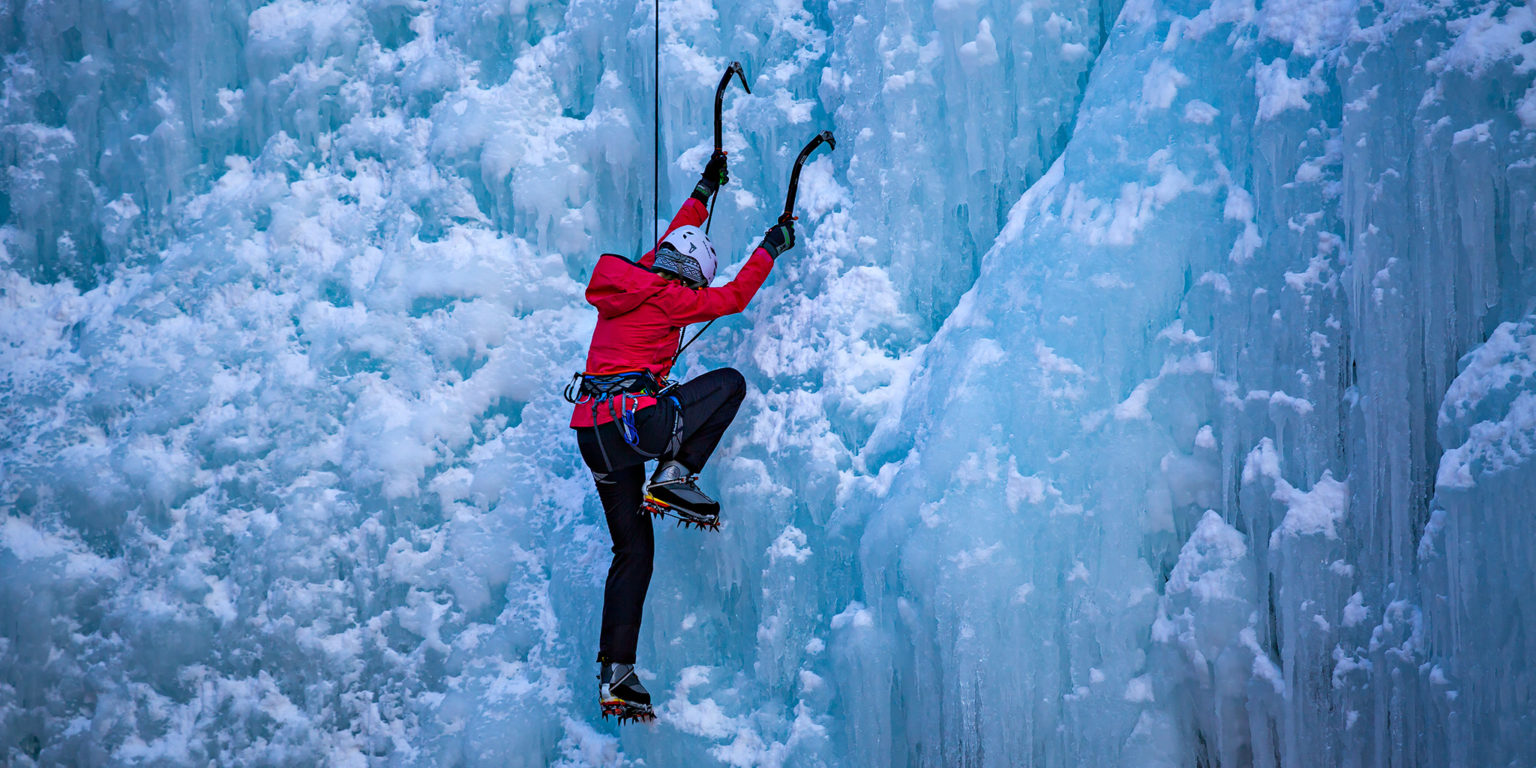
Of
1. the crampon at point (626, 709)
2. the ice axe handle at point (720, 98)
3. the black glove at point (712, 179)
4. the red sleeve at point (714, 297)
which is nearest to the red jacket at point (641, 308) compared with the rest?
the red sleeve at point (714, 297)

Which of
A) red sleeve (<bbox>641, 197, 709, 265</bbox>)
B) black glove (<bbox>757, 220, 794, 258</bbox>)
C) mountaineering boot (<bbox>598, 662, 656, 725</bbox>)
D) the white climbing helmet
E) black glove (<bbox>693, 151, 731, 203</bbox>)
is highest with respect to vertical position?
black glove (<bbox>693, 151, 731, 203</bbox>)

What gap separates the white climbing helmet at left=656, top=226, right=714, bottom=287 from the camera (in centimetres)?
391

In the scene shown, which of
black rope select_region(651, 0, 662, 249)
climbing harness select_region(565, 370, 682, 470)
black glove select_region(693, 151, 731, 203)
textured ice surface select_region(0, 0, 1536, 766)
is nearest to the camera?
textured ice surface select_region(0, 0, 1536, 766)

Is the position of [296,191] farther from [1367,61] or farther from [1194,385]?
[1367,61]

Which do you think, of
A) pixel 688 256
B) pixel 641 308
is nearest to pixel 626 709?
pixel 641 308

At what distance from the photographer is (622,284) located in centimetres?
385

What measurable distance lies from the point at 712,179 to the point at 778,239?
0.49 meters

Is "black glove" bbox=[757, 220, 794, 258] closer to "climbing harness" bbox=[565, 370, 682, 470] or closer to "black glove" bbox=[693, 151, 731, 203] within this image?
"black glove" bbox=[693, 151, 731, 203]

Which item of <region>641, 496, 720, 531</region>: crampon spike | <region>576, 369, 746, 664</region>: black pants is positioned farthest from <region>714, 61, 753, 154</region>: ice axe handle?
<region>641, 496, 720, 531</region>: crampon spike

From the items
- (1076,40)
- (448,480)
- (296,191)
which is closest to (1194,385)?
(1076,40)

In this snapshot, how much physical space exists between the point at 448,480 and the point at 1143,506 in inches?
112

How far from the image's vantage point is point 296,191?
5.11 meters

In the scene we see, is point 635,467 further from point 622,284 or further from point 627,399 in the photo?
point 622,284

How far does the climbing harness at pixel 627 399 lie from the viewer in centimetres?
381
